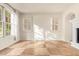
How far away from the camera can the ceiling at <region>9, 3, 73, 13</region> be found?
9.21ft

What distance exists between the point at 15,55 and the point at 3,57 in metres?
0.24

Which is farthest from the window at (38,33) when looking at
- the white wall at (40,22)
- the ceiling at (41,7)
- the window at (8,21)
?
the window at (8,21)

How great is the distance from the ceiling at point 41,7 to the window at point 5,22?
0.21m

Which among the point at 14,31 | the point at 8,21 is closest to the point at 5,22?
the point at 8,21

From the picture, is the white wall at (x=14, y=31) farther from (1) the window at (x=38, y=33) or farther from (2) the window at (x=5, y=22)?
(1) the window at (x=38, y=33)

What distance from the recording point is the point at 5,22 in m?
2.82

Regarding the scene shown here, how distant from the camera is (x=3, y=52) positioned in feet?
9.00

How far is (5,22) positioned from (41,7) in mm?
820

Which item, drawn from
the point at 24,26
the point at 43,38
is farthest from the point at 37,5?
the point at 43,38

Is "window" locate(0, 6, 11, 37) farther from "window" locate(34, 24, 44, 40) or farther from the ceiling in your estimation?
"window" locate(34, 24, 44, 40)

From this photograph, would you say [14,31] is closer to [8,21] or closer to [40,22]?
[8,21]

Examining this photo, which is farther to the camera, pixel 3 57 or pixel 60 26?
pixel 60 26

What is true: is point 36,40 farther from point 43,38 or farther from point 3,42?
point 3,42

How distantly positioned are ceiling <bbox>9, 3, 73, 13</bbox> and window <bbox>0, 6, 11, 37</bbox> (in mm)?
213
